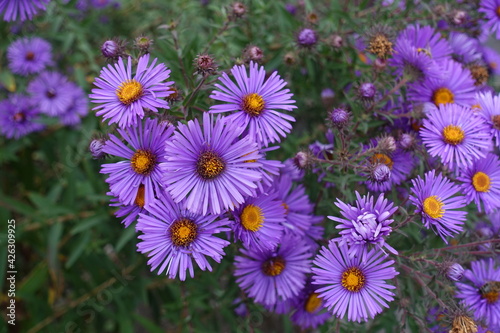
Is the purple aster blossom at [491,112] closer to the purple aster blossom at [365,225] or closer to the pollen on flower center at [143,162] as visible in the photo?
the purple aster blossom at [365,225]

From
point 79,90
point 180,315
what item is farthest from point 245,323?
point 79,90

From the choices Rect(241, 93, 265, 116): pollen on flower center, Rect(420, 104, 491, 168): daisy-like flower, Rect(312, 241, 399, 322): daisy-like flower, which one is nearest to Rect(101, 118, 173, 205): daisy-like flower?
Rect(241, 93, 265, 116): pollen on flower center

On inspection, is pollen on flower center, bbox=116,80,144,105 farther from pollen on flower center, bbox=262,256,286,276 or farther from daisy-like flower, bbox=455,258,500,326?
daisy-like flower, bbox=455,258,500,326

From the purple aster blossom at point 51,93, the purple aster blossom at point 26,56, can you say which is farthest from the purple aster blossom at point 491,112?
the purple aster blossom at point 26,56

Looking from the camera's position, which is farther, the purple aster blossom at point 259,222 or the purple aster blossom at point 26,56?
the purple aster blossom at point 26,56

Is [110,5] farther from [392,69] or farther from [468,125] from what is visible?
[468,125]
